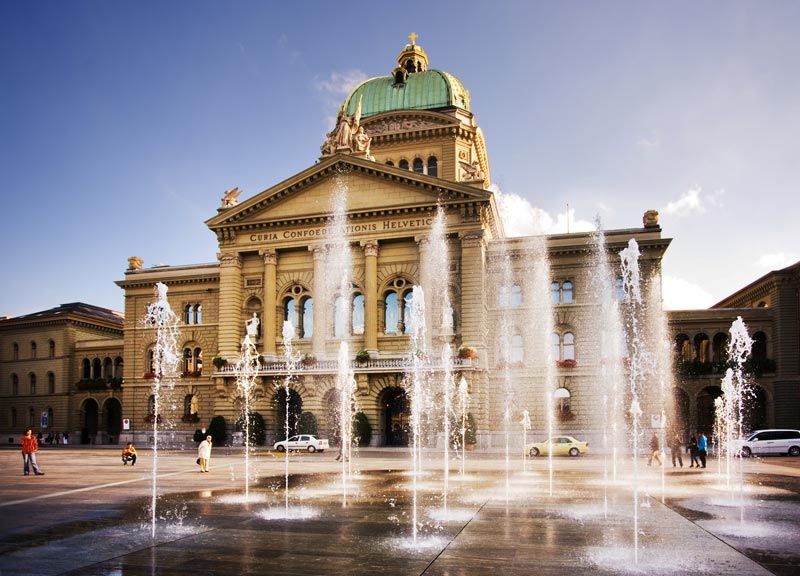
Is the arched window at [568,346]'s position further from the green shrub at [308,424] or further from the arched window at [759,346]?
the green shrub at [308,424]

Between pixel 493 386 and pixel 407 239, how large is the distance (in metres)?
11.6

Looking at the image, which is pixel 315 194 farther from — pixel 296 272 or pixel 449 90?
pixel 449 90

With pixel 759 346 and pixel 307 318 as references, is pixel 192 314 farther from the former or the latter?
pixel 759 346

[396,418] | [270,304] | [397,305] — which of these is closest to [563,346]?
[397,305]

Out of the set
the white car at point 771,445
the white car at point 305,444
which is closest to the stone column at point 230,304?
the white car at point 305,444

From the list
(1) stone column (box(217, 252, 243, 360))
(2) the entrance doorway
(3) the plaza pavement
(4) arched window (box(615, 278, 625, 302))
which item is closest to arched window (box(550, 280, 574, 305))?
(4) arched window (box(615, 278, 625, 302))

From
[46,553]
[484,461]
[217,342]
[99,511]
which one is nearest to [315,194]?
[217,342]

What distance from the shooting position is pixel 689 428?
51.0m

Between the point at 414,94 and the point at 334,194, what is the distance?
18225mm

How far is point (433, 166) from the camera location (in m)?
63.2

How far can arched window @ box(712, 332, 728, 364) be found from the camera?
5288 cm

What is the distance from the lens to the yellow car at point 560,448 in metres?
42.2

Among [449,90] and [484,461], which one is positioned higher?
[449,90]

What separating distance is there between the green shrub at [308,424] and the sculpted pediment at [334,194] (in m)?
13.5
